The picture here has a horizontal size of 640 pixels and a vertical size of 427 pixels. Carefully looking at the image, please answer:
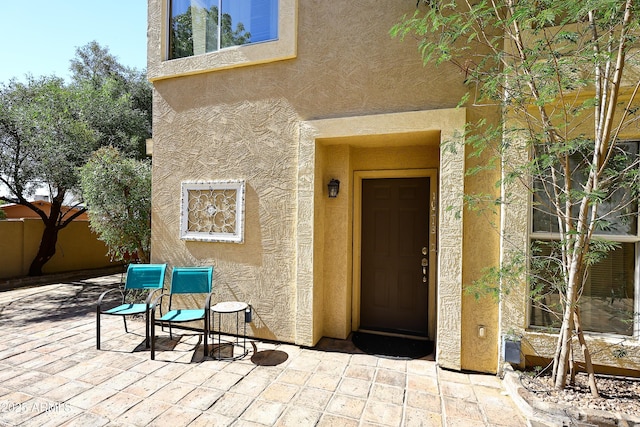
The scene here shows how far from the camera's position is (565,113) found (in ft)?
9.02

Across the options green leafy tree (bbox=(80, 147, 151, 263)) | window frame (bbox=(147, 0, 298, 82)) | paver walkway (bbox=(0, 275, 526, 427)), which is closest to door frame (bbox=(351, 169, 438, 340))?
paver walkway (bbox=(0, 275, 526, 427))

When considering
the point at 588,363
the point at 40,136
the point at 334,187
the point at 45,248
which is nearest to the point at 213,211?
the point at 334,187

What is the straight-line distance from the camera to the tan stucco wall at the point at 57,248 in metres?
8.78

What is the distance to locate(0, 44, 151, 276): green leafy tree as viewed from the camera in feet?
24.7

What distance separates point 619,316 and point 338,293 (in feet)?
10.7

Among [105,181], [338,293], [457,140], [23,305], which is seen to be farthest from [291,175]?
[23,305]

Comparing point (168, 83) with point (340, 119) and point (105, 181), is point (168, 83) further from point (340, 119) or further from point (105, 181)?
point (340, 119)

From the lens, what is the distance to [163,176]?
16.6 ft

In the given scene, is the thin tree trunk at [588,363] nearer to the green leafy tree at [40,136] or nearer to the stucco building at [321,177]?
the stucco building at [321,177]

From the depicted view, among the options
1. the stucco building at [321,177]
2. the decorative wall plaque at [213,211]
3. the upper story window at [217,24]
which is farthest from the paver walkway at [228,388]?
the upper story window at [217,24]

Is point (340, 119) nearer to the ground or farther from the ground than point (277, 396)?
farther from the ground

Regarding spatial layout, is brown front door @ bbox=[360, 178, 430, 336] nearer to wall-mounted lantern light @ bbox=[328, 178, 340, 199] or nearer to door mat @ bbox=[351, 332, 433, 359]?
door mat @ bbox=[351, 332, 433, 359]

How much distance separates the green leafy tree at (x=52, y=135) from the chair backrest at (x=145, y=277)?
180 inches

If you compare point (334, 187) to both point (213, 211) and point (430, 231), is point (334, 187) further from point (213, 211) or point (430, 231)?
point (213, 211)
